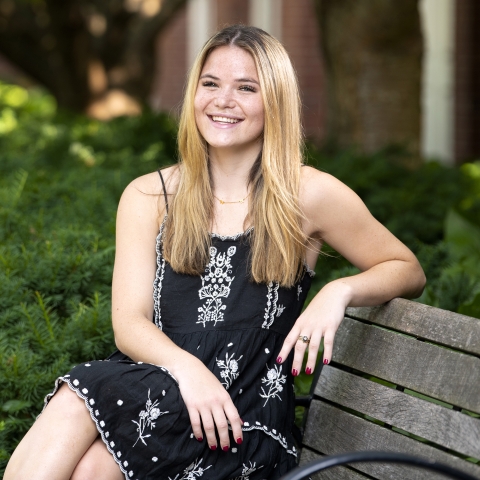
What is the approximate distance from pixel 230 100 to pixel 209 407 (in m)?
1.00

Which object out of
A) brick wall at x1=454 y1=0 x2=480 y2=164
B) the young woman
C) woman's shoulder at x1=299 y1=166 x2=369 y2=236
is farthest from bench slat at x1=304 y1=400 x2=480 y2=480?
brick wall at x1=454 y1=0 x2=480 y2=164

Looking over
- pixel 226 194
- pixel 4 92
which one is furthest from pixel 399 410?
pixel 4 92

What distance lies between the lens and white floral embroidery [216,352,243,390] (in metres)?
2.68

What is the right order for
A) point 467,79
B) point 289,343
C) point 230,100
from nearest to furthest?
point 289,343 → point 230,100 → point 467,79

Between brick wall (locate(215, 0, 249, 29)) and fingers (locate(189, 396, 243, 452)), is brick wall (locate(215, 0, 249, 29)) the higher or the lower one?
the higher one

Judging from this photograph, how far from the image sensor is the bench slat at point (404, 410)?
230cm

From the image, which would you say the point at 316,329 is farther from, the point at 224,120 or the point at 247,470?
the point at 224,120

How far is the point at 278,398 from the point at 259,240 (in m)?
0.50

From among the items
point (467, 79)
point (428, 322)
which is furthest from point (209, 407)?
point (467, 79)

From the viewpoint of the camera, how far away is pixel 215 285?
2.84 meters

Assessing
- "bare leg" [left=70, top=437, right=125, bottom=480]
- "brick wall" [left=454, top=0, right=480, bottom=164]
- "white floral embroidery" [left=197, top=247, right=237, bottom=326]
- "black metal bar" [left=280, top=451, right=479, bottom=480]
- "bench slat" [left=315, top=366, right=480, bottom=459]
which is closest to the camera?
"black metal bar" [left=280, top=451, right=479, bottom=480]

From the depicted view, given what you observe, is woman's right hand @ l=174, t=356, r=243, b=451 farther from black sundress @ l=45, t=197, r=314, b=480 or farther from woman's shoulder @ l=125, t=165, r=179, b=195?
woman's shoulder @ l=125, t=165, r=179, b=195

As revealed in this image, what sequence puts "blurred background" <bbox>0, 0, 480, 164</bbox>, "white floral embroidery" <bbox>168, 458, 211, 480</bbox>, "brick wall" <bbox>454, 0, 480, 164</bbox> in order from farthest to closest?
1. "brick wall" <bbox>454, 0, 480, 164</bbox>
2. "blurred background" <bbox>0, 0, 480, 164</bbox>
3. "white floral embroidery" <bbox>168, 458, 211, 480</bbox>

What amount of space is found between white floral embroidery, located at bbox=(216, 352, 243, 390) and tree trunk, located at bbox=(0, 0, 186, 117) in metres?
7.34
